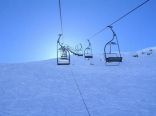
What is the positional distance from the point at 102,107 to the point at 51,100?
235 centimetres

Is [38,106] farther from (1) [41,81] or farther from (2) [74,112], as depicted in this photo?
(1) [41,81]

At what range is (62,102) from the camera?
11.1 meters

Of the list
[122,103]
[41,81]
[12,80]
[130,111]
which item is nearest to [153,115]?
[130,111]

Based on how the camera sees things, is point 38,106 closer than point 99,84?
Yes

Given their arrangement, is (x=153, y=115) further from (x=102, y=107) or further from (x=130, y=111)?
(x=102, y=107)

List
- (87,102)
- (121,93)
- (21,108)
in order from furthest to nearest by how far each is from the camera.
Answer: (121,93) < (87,102) < (21,108)

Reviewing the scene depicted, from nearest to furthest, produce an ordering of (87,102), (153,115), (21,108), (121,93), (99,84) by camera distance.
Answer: (153,115), (21,108), (87,102), (121,93), (99,84)

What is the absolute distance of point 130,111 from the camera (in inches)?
389

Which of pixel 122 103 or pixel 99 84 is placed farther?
pixel 99 84

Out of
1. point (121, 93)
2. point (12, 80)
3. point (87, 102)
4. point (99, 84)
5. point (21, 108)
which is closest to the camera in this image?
point (21, 108)

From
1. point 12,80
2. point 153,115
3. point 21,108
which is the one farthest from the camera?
point 12,80

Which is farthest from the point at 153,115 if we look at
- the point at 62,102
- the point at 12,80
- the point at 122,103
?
the point at 12,80

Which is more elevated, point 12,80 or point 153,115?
point 12,80

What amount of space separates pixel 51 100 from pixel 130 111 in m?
3.45
